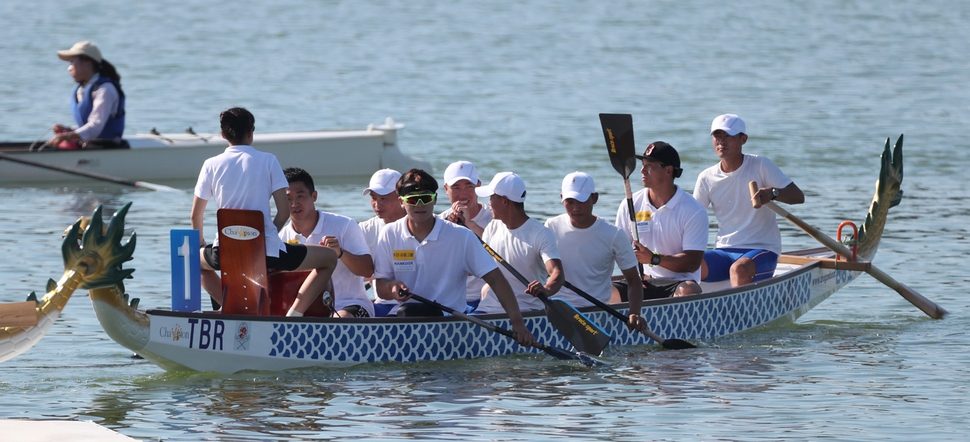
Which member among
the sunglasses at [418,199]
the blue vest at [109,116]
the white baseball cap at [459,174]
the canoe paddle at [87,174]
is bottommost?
the sunglasses at [418,199]

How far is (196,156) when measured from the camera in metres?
18.9

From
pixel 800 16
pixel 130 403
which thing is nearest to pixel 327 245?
pixel 130 403

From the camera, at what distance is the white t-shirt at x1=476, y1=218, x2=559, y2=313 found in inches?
345

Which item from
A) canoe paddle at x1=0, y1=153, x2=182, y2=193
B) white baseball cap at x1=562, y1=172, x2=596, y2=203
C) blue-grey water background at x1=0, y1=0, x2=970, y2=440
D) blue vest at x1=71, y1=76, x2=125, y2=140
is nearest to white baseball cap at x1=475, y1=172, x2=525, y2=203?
white baseball cap at x1=562, y1=172, x2=596, y2=203

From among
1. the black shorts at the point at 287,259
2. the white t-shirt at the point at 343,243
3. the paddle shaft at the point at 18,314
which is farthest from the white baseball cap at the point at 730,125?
the paddle shaft at the point at 18,314

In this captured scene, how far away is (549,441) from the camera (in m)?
7.25

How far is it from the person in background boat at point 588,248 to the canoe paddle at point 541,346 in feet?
1.19

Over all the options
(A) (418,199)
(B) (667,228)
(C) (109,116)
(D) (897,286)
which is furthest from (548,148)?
(A) (418,199)

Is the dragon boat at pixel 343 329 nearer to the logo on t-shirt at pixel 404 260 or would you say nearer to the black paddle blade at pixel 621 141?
the logo on t-shirt at pixel 404 260

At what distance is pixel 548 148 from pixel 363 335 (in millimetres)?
15488

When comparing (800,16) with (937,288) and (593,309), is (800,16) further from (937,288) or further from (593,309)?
(593,309)

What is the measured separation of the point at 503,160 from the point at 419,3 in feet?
88.6

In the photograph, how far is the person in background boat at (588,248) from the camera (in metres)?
8.91

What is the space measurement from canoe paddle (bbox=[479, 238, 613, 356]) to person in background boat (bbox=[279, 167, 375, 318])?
2.64 ft
